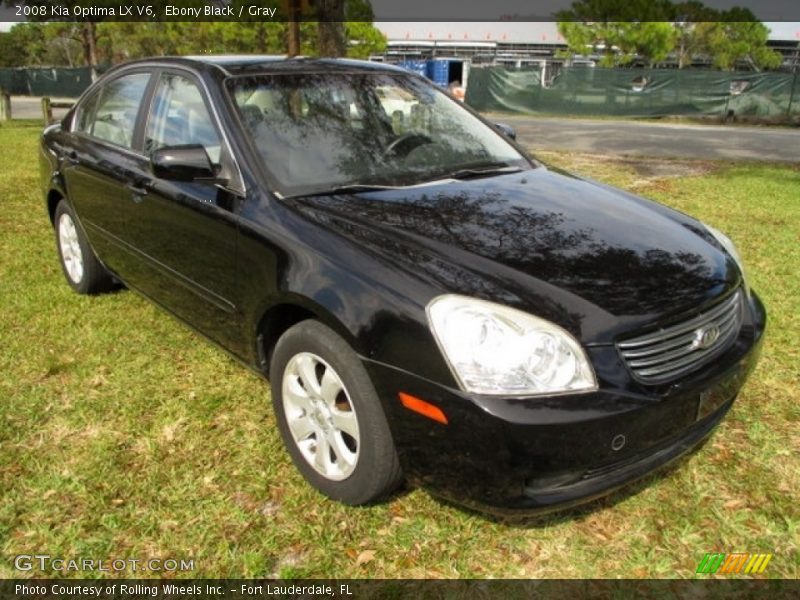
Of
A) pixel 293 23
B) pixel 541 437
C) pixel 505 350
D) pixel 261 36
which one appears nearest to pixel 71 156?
pixel 505 350

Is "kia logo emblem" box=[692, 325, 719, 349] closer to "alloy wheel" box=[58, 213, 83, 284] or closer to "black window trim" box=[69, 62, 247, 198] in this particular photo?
"black window trim" box=[69, 62, 247, 198]

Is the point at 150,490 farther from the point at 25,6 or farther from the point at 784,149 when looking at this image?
the point at 25,6

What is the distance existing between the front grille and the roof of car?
2152mm

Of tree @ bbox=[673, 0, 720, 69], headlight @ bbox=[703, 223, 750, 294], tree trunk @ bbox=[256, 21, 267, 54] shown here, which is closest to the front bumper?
headlight @ bbox=[703, 223, 750, 294]

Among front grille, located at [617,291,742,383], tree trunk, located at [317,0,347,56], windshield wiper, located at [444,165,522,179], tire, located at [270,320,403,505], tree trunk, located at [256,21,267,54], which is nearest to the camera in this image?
front grille, located at [617,291,742,383]

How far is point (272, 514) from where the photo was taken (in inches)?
101

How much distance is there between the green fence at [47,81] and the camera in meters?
37.1

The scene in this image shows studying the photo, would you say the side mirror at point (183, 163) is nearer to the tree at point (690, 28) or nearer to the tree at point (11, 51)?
the tree at point (690, 28)

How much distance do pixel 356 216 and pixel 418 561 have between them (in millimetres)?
1259

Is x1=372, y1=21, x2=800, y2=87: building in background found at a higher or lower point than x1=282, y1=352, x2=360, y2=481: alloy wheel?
higher

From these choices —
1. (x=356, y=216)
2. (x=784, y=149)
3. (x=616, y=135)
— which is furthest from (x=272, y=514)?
(x=616, y=135)

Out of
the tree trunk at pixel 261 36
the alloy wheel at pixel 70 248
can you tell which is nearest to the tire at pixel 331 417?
the alloy wheel at pixel 70 248

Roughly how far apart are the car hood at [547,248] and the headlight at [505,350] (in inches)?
1.9

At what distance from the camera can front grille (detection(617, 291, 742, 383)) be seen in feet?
7.04
